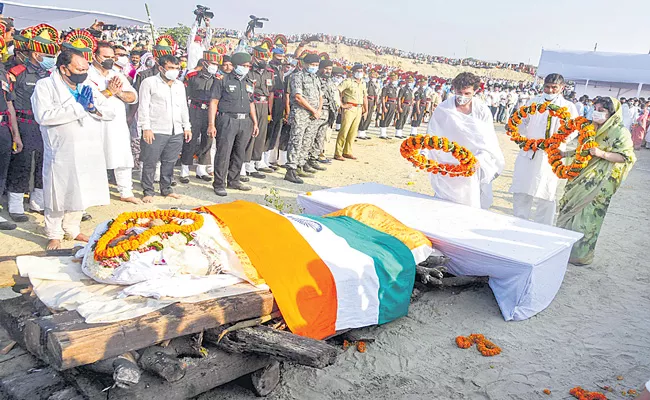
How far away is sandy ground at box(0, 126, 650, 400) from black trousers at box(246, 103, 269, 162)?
8.17 ft

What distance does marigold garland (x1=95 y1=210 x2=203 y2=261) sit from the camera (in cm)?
298

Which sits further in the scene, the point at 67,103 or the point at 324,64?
the point at 324,64

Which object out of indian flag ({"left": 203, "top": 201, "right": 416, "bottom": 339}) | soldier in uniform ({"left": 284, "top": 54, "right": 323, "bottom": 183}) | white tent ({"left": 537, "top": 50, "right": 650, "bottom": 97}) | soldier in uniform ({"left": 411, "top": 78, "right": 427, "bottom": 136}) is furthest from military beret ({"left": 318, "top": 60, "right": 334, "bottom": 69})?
white tent ({"left": 537, "top": 50, "right": 650, "bottom": 97})

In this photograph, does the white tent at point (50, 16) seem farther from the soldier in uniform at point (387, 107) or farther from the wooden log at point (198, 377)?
the wooden log at point (198, 377)

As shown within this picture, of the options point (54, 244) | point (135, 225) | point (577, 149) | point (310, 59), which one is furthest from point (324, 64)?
point (135, 225)

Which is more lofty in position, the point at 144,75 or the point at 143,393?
the point at 144,75

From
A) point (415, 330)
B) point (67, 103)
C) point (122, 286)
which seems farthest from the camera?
point (67, 103)

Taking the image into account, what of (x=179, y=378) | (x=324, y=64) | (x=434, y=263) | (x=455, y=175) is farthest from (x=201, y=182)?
(x=179, y=378)

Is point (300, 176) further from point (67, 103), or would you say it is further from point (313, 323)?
point (313, 323)

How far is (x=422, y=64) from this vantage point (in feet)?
170

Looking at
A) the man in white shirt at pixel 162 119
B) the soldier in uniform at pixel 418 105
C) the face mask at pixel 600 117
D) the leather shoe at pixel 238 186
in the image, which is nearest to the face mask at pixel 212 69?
the man in white shirt at pixel 162 119

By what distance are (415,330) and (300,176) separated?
505 cm

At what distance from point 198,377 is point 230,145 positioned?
15.5 ft

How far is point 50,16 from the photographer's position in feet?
51.2
